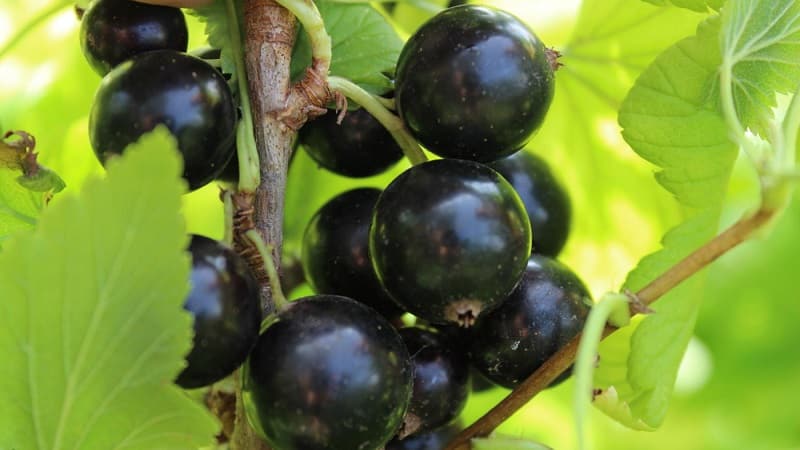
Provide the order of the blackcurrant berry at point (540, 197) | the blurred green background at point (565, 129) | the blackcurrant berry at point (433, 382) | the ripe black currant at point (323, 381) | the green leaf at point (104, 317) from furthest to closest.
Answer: the blurred green background at point (565, 129), the blackcurrant berry at point (540, 197), the blackcurrant berry at point (433, 382), the ripe black currant at point (323, 381), the green leaf at point (104, 317)

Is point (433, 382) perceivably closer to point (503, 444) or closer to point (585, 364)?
point (503, 444)

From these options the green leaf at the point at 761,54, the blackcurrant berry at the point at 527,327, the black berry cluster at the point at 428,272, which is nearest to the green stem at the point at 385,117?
the black berry cluster at the point at 428,272

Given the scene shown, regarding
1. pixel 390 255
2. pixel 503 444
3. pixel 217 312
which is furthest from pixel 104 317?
pixel 503 444

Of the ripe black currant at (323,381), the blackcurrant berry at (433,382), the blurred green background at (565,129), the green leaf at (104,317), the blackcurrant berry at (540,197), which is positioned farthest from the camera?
the blurred green background at (565,129)

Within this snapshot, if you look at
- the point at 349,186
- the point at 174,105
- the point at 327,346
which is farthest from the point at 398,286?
the point at 349,186

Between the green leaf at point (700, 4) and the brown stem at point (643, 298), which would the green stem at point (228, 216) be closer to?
the brown stem at point (643, 298)

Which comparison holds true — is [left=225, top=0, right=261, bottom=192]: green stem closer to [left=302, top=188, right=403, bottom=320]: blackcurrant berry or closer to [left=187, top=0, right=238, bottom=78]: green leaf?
[left=187, top=0, right=238, bottom=78]: green leaf

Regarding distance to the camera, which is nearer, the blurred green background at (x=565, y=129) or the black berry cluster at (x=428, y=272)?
the black berry cluster at (x=428, y=272)
